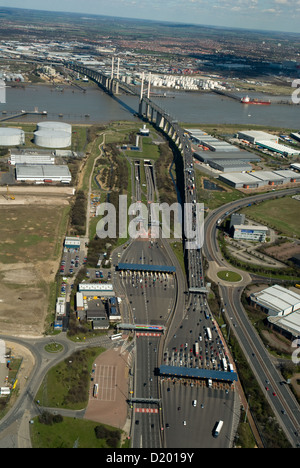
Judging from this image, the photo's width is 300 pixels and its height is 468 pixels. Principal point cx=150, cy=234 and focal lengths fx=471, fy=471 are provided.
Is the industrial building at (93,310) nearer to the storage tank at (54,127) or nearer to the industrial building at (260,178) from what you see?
the industrial building at (260,178)

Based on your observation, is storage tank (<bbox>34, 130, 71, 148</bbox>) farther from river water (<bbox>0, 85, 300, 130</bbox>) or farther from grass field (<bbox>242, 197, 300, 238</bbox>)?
grass field (<bbox>242, 197, 300, 238</bbox>)

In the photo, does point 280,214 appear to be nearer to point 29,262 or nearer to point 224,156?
point 224,156

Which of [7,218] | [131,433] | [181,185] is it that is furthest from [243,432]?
[181,185]

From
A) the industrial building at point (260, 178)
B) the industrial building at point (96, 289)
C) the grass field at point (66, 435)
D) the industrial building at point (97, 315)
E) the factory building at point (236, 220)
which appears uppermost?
the industrial building at point (260, 178)

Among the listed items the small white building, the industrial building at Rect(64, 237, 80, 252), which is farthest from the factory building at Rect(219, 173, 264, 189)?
the small white building


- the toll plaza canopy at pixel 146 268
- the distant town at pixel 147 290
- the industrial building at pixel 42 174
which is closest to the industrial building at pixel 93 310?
the distant town at pixel 147 290

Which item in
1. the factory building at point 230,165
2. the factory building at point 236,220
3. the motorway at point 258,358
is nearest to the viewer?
the motorway at point 258,358

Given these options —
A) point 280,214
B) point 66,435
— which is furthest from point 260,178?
point 66,435
